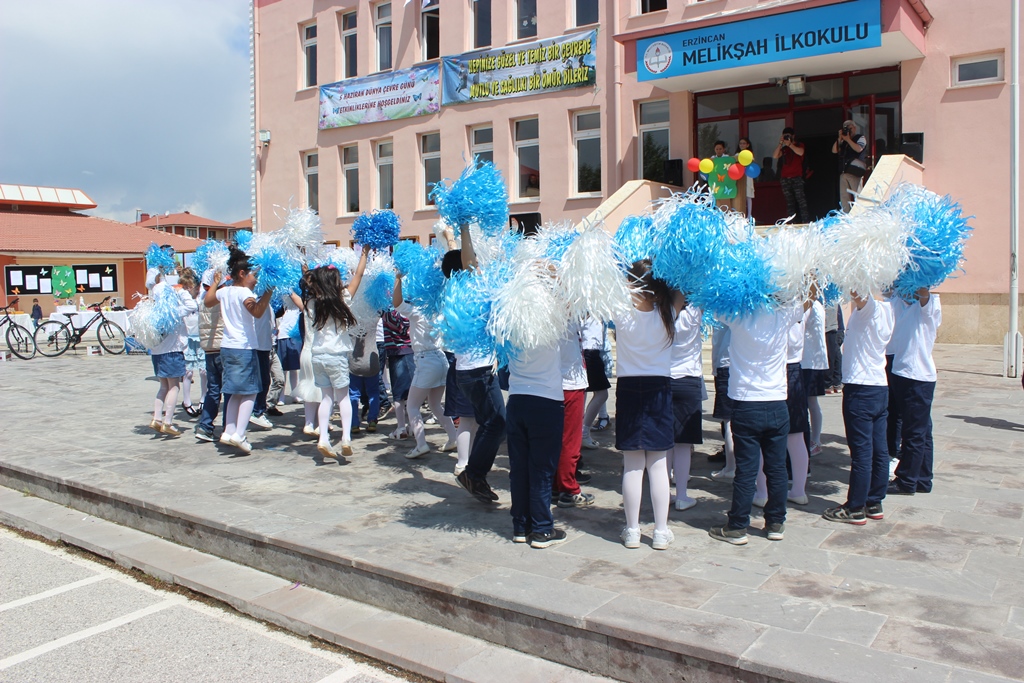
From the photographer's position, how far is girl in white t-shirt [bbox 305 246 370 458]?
6969mm

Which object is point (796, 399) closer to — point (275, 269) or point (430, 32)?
point (275, 269)

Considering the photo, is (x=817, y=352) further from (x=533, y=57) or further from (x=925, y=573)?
(x=533, y=57)

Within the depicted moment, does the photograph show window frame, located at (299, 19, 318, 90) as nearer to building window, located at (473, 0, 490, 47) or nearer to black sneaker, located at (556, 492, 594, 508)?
building window, located at (473, 0, 490, 47)

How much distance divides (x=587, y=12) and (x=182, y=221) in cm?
5654

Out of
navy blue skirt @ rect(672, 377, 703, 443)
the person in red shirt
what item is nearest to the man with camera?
the person in red shirt

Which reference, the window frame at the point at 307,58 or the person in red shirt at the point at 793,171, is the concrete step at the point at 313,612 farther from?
the window frame at the point at 307,58

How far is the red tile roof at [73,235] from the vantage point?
31.8m

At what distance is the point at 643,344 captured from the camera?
4.61 meters

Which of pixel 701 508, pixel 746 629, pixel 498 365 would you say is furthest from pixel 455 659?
pixel 701 508

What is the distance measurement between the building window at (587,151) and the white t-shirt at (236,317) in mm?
11614

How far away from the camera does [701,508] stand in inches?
222

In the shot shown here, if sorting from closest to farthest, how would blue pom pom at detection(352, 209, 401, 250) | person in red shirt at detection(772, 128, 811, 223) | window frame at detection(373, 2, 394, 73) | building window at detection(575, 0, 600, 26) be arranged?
blue pom pom at detection(352, 209, 401, 250)
person in red shirt at detection(772, 128, 811, 223)
building window at detection(575, 0, 600, 26)
window frame at detection(373, 2, 394, 73)

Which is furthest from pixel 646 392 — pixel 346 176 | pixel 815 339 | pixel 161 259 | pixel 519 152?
pixel 346 176

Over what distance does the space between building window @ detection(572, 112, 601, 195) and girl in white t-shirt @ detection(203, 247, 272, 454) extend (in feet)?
37.9
